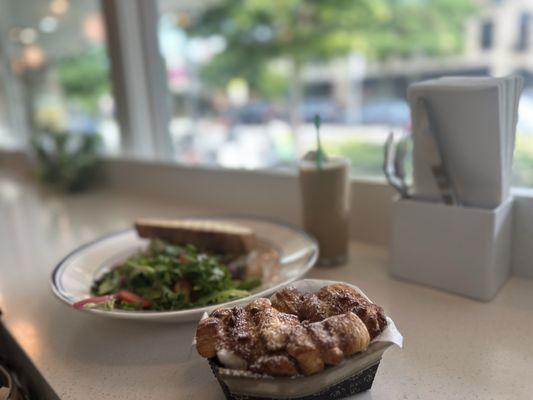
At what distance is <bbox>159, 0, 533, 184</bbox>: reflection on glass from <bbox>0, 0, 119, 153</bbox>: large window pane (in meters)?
0.36

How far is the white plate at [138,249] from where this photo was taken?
641mm

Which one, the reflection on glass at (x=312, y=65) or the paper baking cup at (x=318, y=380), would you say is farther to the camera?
the reflection on glass at (x=312, y=65)

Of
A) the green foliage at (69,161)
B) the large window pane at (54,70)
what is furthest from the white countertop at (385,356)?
the large window pane at (54,70)

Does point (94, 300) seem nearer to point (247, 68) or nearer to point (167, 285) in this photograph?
point (167, 285)

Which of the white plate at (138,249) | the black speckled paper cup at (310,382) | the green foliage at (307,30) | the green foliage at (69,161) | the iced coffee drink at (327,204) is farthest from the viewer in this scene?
the green foliage at (307,30)

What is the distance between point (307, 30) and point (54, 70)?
5.07ft

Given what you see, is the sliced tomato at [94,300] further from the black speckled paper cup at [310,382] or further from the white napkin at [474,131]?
the white napkin at [474,131]

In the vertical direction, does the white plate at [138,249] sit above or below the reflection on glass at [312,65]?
below

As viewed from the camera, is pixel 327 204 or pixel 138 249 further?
pixel 138 249

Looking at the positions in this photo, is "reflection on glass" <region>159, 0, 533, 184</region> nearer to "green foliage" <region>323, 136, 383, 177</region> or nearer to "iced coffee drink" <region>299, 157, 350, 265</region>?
"green foliage" <region>323, 136, 383, 177</region>

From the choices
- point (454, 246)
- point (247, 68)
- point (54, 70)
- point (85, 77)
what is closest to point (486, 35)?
point (454, 246)

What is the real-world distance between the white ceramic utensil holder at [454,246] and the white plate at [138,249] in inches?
6.6

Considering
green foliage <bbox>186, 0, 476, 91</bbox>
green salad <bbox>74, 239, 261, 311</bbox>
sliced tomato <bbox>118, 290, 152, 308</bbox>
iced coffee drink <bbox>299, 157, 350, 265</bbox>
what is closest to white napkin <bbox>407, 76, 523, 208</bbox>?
iced coffee drink <bbox>299, 157, 350, 265</bbox>

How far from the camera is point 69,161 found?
5.57 ft
